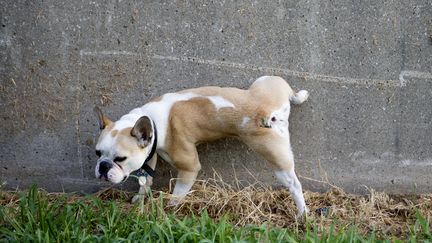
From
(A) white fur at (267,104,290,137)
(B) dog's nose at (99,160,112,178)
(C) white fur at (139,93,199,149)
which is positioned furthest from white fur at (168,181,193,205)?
(A) white fur at (267,104,290,137)

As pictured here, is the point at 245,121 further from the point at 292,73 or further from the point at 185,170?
the point at 292,73

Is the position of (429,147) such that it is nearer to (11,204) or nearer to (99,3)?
(99,3)

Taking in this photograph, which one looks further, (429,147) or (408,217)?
(429,147)

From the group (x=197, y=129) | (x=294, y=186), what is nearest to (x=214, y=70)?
(x=197, y=129)

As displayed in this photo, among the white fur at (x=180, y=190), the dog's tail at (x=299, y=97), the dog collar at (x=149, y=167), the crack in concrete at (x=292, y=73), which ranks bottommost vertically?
the white fur at (x=180, y=190)

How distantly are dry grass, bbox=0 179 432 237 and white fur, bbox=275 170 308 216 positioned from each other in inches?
3.9

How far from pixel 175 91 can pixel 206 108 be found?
0.45 metres

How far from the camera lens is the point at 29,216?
12.2 ft

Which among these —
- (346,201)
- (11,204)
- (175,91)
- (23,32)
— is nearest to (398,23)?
(346,201)

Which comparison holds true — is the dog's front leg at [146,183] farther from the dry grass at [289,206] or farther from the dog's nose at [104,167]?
the dog's nose at [104,167]

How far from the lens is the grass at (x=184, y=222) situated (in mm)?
3535

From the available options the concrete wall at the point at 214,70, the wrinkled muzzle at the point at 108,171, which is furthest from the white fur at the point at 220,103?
the wrinkled muzzle at the point at 108,171

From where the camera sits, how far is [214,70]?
4605 millimetres

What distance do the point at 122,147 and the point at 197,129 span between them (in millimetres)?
595
